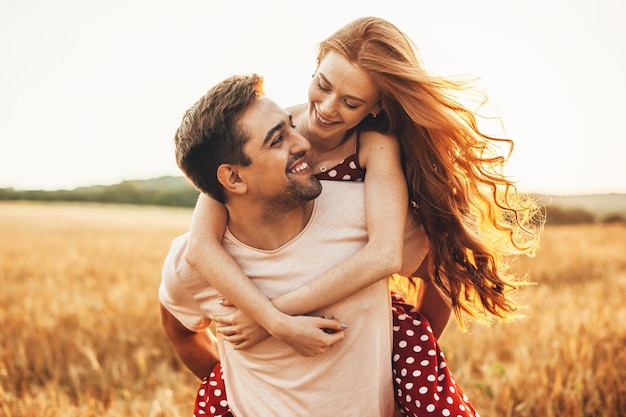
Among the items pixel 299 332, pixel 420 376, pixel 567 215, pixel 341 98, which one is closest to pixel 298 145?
pixel 341 98

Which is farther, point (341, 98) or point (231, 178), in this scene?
point (341, 98)

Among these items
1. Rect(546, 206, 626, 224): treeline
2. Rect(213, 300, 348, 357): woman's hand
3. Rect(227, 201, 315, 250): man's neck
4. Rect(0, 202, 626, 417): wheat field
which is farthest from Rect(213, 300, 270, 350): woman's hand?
Rect(546, 206, 626, 224): treeline

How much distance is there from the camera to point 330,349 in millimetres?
2449

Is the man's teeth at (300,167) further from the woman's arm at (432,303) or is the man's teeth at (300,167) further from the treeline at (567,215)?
the treeline at (567,215)

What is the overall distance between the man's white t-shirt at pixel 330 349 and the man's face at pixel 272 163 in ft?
0.51

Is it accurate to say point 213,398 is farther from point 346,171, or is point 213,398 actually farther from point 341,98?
point 341,98

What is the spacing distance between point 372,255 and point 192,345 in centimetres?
117

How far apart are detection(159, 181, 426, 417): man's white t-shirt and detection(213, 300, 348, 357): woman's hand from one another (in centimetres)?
8

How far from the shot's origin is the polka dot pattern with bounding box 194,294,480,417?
8.17 ft

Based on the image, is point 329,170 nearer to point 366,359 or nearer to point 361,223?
point 361,223

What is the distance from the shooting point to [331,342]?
2326 mm

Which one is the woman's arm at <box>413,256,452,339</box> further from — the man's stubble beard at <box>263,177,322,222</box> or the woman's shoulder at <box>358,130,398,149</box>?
the man's stubble beard at <box>263,177,322,222</box>

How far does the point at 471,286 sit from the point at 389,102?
3.30 feet

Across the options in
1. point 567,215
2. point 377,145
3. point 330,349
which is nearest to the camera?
point 330,349
